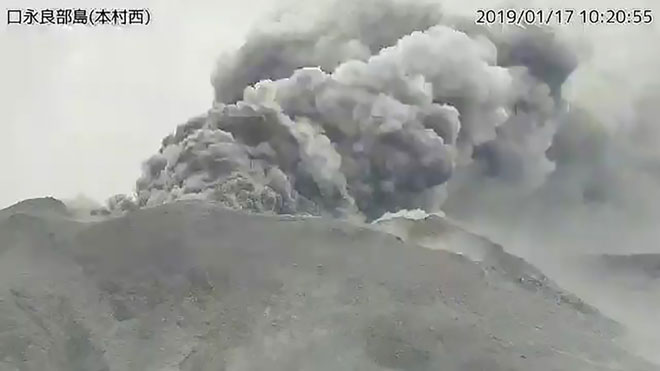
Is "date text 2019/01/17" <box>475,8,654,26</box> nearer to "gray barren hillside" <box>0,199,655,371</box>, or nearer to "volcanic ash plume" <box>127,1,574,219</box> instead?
"volcanic ash plume" <box>127,1,574,219</box>

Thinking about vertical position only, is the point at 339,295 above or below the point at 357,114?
below

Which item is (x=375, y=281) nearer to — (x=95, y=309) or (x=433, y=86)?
(x=433, y=86)

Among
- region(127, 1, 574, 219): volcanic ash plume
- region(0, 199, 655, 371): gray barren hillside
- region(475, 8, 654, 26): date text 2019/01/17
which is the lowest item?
region(0, 199, 655, 371): gray barren hillside

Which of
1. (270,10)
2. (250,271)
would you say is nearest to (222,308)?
(250,271)

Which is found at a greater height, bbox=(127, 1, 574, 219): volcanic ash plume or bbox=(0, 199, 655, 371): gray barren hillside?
bbox=(127, 1, 574, 219): volcanic ash plume

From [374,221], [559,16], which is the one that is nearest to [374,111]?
[374,221]

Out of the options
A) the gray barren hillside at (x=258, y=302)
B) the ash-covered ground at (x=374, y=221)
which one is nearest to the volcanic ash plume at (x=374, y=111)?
the ash-covered ground at (x=374, y=221)

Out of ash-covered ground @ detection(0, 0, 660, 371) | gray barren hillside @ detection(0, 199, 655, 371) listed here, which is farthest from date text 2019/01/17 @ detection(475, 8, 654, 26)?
gray barren hillside @ detection(0, 199, 655, 371)

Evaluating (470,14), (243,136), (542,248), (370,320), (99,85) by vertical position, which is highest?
(470,14)

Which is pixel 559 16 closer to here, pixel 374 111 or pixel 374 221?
pixel 374 111
